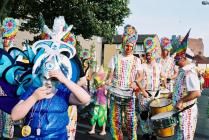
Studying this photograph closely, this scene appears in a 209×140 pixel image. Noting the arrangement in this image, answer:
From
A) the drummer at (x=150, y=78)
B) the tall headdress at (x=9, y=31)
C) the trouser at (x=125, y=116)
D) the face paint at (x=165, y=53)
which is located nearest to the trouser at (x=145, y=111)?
the drummer at (x=150, y=78)

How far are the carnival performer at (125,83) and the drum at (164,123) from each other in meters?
0.43

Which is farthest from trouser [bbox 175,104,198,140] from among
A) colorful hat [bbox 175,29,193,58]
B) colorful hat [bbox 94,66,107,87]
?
colorful hat [bbox 94,66,107,87]

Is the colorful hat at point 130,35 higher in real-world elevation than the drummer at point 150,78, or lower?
higher

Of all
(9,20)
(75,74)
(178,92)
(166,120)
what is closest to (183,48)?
(178,92)

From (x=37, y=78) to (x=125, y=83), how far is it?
3.55 m

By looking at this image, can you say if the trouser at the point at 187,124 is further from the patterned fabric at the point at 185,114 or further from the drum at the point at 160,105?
the drum at the point at 160,105

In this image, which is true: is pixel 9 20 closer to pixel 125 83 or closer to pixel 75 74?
pixel 125 83

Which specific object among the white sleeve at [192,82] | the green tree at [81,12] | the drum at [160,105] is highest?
the green tree at [81,12]

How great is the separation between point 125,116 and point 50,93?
358 centimetres

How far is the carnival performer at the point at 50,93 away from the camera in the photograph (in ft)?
11.9

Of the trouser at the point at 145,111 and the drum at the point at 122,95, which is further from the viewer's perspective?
the trouser at the point at 145,111

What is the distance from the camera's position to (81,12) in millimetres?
21375

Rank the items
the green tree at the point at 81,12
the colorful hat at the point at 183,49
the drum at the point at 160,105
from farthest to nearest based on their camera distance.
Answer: the green tree at the point at 81,12 → the drum at the point at 160,105 → the colorful hat at the point at 183,49

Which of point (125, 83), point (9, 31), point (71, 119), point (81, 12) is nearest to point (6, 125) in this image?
point (71, 119)
